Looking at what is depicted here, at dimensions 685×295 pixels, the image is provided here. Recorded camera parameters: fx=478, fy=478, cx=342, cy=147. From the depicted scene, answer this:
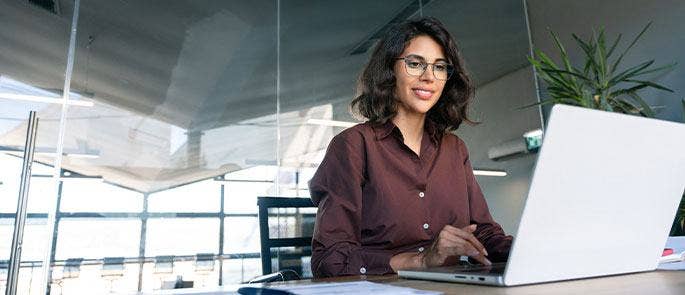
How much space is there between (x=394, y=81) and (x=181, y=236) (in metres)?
2.74

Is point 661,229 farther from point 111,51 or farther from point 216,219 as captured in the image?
point 111,51

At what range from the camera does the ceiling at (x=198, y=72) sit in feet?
12.1

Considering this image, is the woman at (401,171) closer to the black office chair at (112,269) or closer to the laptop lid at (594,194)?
the laptop lid at (594,194)

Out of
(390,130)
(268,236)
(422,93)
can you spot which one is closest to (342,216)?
(390,130)

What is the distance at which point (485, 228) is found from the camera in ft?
5.29

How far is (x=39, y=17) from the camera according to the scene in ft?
12.2

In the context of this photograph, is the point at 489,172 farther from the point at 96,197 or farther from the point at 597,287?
the point at 597,287

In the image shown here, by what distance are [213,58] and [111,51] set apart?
0.84 metres

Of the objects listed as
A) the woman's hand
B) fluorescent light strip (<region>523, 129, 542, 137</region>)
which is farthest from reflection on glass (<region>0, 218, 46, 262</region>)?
fluorescent light strip (<region>523, 129, 542, 137</region>)

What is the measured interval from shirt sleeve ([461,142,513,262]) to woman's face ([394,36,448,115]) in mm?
301

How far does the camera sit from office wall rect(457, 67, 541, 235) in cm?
464

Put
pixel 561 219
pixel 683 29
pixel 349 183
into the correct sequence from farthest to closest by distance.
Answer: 1. pixel 683 29
2. pixel 349 183
3. pixel 561 219

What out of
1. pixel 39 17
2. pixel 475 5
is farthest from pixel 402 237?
pixel 475 5

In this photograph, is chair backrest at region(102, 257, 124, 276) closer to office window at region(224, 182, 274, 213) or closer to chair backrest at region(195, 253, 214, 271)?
chair backrest at region(195, 253, 214, 271)
